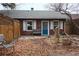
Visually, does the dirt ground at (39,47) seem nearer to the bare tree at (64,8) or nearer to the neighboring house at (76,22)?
the neighboring house at (76,22)

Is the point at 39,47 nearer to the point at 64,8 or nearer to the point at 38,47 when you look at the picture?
the point at 38,47

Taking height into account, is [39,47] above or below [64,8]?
below

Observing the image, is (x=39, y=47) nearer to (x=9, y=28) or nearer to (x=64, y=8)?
(x=9, y=28)

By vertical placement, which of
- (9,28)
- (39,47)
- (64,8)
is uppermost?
(64,8)

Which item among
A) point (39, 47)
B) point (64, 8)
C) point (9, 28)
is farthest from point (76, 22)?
point (9, 28)

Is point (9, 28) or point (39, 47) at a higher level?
point (9, 28)

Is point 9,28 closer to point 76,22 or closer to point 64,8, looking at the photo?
point 64,8

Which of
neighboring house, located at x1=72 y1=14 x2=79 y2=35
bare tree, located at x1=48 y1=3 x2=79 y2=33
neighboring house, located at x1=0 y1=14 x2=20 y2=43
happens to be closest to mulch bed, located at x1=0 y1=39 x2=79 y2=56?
neighboring house, located at x1=0 y1=14 x2=20 y2=43

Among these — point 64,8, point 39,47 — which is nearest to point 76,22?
point 64,8

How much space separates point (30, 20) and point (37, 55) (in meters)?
0.59

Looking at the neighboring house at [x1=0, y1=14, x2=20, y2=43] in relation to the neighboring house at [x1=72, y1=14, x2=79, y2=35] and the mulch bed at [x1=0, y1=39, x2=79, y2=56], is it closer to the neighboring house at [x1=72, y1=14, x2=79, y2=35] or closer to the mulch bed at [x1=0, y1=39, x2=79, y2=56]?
the mulch bed at [x1=0, y1=39, x2=79, y2=56]

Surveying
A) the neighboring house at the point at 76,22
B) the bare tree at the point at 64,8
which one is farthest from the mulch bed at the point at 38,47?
the bare tree at the point at 64,8

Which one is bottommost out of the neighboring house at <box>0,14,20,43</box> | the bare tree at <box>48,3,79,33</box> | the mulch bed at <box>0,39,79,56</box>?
the mulch bed at <box>0,39,79,56</box>

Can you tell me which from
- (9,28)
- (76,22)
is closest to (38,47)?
(9,28)
